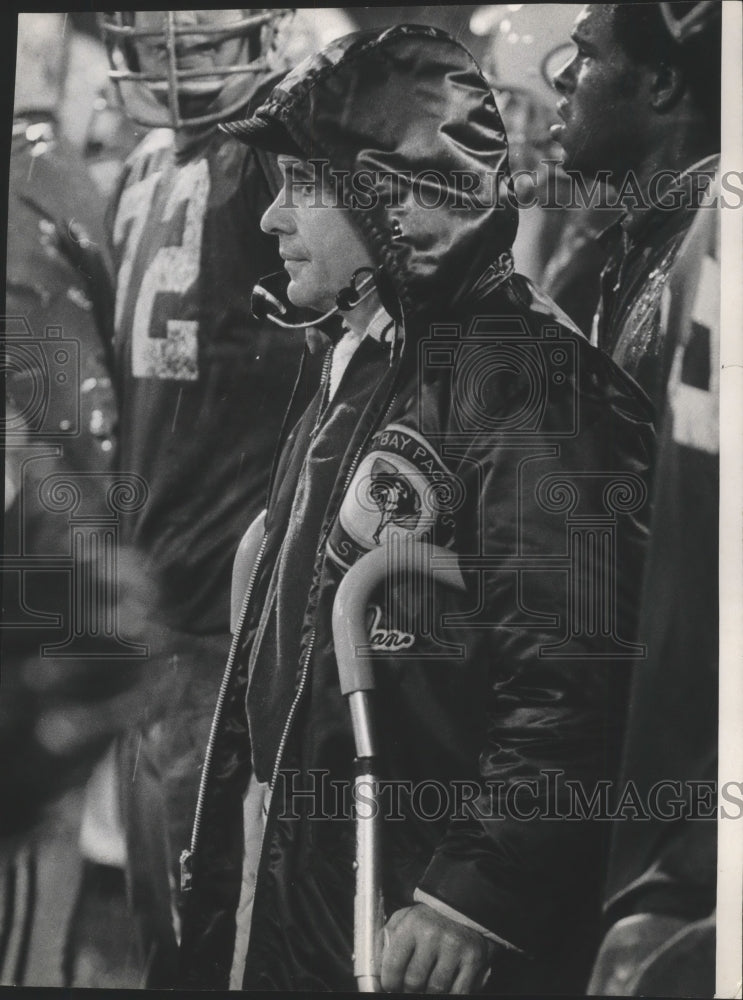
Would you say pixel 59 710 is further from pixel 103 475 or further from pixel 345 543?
pixel 345 543

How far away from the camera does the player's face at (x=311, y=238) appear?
1.62 metres

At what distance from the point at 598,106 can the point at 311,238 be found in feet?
1.66

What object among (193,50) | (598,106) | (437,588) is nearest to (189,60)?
(193,50)

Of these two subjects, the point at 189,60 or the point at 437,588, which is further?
the point at 189,60

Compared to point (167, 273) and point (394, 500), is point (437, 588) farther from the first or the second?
point (167, 273)

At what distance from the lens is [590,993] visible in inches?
60.8

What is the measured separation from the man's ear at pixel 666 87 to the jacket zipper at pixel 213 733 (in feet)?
Result: 3.07

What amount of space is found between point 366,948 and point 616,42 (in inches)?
57.8

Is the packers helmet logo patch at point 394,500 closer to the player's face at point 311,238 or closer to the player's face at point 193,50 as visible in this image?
the player's face at point 311,238

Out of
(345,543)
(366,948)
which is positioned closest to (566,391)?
(345,543)

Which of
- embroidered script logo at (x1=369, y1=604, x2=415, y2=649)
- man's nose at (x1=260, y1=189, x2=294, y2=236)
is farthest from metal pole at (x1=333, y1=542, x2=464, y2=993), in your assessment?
man's nose at (x1=260, y1=189, x2=294, y2=236)

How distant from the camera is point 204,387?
165 centimetres

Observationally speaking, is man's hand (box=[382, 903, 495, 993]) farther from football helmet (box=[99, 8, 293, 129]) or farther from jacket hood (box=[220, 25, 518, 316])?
football helmet (box=[99, 8, 293, 129])

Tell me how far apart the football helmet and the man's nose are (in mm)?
175
